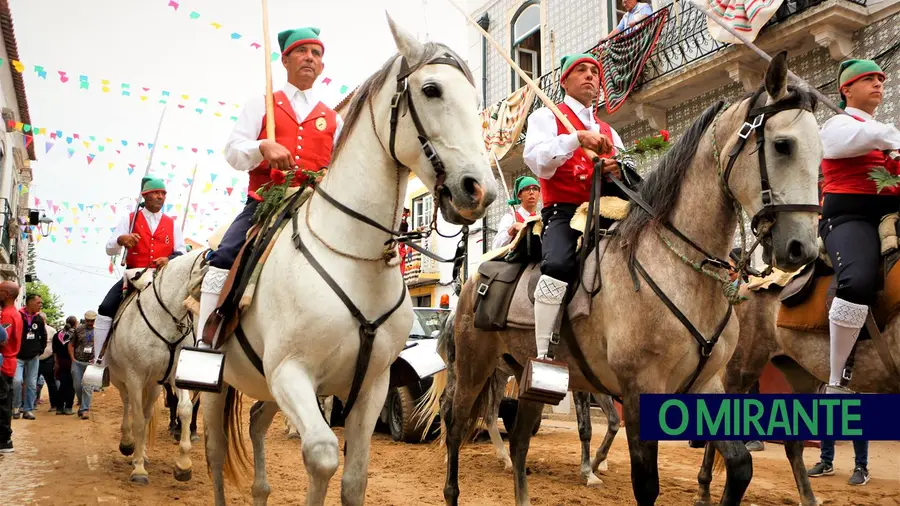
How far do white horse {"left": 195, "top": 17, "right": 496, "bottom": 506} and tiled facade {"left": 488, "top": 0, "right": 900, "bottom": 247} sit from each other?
8.20ft

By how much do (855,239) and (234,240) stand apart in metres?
4.03

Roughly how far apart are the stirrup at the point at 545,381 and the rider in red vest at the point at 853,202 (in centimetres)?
188

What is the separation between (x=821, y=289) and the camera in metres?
5.38

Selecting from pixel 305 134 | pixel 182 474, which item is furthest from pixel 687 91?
pixel 182 474

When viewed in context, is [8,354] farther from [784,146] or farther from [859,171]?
[859,171]

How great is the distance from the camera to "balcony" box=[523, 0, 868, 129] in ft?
33.2

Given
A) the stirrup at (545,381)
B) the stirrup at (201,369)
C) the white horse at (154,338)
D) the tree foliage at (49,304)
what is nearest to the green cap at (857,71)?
the stirrup at (545,381)

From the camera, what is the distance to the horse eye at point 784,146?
3.79m

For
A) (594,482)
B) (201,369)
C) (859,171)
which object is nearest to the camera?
(201,369)

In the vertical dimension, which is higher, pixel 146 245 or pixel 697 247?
pixel 146 245

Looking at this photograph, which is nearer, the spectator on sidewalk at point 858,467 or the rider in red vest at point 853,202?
the rider in red vest at point 853,202

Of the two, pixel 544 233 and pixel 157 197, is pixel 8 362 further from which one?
pixel 544 233

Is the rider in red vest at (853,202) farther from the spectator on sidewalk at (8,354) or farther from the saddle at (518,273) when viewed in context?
the spectator on sidewalk at (8,354)

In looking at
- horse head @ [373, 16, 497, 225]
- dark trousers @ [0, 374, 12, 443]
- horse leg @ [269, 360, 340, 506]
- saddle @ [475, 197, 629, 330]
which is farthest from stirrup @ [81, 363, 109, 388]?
horse head @ [373, 16, 497, 225]
